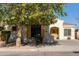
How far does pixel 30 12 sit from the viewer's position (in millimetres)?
24125

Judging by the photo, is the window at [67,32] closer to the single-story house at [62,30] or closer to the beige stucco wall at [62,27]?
the single-story house at [62,30]

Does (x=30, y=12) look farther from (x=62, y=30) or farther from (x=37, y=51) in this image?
(x=62, y=30)

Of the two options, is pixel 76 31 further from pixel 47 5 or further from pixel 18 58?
pixel 18 58

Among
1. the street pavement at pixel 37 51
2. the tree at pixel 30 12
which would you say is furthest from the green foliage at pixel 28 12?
the street pavement at pixel 37 51

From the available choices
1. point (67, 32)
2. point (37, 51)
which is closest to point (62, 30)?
point (67, 32)

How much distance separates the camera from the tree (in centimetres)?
2367

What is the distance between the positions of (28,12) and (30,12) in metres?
0.17

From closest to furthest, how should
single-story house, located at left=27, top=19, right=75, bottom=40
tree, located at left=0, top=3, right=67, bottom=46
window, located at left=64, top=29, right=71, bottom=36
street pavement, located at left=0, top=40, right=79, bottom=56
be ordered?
street pavement, located at left=0, top=40, right=79, bottom=56
tree, located at left=0, top=3, right=67, bottom=46
single-story house, located at left=27, top=19, right=75, bottom=40
window, located at left=64, top=29, right=71, bottom=36

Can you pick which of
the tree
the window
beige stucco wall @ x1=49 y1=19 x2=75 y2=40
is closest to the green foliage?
the tree

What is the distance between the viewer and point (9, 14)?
2419cm

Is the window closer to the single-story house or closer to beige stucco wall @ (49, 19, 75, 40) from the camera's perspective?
the single-story house

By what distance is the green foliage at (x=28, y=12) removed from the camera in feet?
77.7

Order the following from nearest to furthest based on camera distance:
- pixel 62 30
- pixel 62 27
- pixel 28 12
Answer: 1. pixel 28 12
2. pixel 62 27
3. pixel 62 30

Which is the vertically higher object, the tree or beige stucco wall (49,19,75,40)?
the tree
